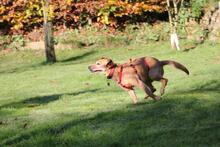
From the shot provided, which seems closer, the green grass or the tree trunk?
the green grass

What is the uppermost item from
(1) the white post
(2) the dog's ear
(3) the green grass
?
(2) the dog's ear

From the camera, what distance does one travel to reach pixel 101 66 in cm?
1121

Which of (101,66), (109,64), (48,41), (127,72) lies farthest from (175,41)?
(101,66)

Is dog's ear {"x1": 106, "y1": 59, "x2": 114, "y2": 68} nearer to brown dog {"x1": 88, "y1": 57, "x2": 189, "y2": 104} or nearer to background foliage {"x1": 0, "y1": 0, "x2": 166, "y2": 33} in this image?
brown dog {"x1": 88, "y1": 57, "x2": 189, "y2": 104}

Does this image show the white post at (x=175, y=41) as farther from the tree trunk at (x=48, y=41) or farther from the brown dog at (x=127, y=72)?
the brown dog at (x=127, y=72)

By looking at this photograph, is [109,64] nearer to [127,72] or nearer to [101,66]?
[101,66]

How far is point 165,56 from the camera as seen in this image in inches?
1243

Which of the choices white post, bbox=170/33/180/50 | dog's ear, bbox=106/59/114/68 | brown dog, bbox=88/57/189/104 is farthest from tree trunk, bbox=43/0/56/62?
dog's ear, bbox=106/59/114/68

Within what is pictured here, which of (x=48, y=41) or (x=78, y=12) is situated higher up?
(x=48, y=41)

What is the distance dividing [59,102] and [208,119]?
259 inches

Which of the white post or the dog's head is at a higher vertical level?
the dog's head

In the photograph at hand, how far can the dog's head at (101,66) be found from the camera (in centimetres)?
1114

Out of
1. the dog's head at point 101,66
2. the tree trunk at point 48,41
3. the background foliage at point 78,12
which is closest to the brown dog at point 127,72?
the dog's head at point 101,66

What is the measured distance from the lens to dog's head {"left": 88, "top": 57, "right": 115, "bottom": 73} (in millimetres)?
11141
